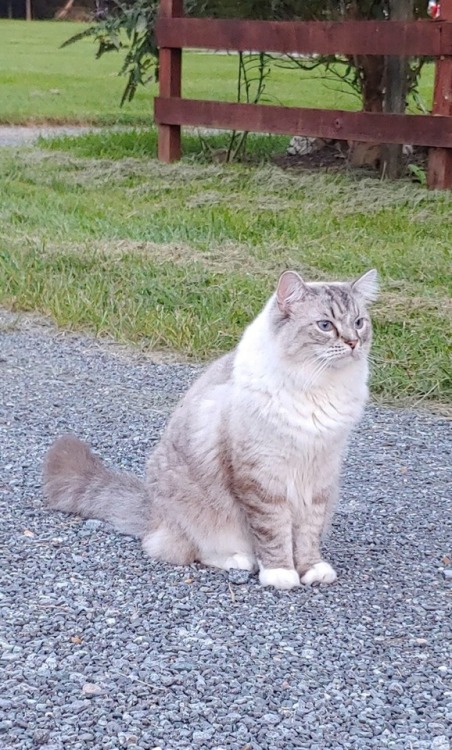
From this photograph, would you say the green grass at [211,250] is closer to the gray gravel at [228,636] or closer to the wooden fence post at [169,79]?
the wooden fence post at [169,79]

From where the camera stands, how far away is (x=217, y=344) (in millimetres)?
5426

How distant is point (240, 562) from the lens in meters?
3.19

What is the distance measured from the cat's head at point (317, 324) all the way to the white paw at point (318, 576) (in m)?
0.61

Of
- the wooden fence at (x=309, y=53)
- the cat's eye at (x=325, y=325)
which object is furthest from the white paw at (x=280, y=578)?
the wooden fence at (x=309, y=53)

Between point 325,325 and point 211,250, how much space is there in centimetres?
393

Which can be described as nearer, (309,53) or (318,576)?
(318,576)

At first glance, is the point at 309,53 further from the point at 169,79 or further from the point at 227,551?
the point at 227,551

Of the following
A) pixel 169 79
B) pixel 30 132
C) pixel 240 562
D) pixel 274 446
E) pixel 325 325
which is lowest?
pixel 30 132

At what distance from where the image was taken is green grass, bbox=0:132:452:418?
18.1 feet

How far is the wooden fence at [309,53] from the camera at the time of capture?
8.81 meters

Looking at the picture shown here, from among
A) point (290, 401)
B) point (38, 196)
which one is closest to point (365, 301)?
point (290, 401)

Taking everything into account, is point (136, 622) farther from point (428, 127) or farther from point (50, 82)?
point (50, 82)

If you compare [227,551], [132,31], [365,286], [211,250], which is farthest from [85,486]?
[132,31]

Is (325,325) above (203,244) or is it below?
above
